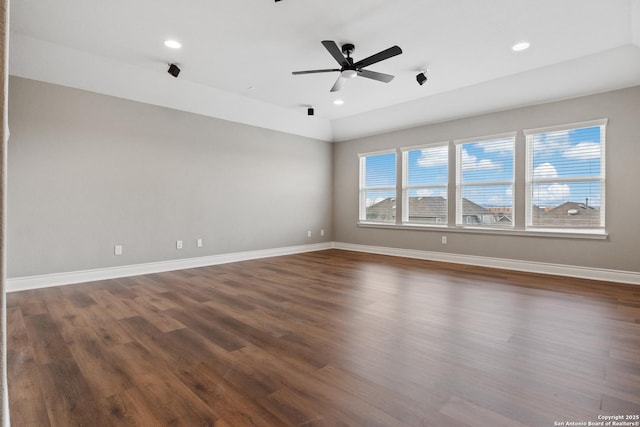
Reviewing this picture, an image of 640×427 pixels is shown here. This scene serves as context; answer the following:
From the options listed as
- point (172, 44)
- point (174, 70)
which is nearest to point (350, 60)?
point (172, 44)

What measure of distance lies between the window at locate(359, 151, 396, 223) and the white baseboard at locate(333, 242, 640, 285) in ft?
2.57

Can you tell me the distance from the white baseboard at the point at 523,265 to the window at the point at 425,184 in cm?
69

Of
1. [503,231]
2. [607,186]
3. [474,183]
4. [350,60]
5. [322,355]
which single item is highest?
[350,60]

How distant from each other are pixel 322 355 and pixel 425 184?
5021mm

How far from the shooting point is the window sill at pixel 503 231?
15.1 ft

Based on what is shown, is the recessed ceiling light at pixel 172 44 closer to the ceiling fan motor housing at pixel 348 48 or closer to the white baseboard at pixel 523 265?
the ceiling fan motor housing at pixel 348 48

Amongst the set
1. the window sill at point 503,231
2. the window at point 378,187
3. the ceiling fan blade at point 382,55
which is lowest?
the window sill at point 503,231

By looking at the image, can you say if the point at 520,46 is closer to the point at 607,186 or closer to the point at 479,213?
the point at 607,186

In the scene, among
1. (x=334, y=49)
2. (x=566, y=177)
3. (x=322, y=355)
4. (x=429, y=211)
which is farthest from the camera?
(x=429, y=211)

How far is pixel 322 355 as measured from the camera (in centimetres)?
222

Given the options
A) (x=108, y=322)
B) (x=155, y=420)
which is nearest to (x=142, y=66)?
(x=108, y=322)

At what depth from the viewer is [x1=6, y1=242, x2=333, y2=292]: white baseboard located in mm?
3969

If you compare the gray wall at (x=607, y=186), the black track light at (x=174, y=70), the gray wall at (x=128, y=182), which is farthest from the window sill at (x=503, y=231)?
the black track light at (x=174, y=70)

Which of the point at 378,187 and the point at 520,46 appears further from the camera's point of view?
the point at 378,187
